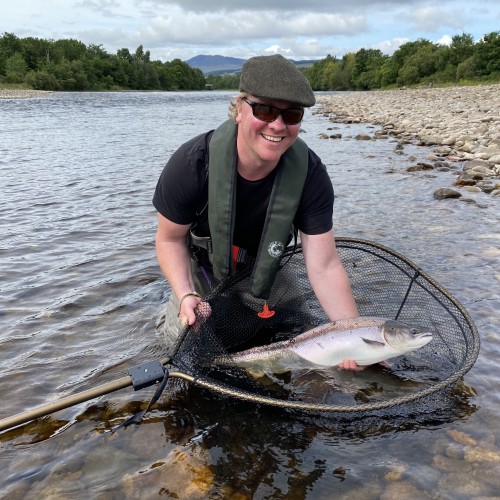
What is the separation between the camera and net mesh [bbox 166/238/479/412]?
137 inches

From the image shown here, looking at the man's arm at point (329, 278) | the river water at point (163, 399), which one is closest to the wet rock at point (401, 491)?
the river water at point (163, 399)

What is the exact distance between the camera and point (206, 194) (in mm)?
4059

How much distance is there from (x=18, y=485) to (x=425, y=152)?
14988 mm

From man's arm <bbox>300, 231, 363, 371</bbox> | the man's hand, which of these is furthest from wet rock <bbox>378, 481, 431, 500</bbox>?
the man's hand

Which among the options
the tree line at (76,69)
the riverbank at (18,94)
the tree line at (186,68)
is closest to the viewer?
the riverbank at (18,94)

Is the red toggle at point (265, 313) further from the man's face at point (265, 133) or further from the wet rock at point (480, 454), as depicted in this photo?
the wet rock at point (480, 454)

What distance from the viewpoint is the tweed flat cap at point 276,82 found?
3324mm

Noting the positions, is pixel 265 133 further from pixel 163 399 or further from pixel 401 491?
pixel 401 491

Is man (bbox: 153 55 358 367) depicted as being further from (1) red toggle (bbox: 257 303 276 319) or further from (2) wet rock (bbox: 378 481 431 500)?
(2) wet rock (bbox: 378 481 431 500)

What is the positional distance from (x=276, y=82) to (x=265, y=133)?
0.36 m

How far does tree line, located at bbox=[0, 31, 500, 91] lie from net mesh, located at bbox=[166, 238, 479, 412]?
219 ft

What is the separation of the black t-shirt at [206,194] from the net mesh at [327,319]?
432 mm

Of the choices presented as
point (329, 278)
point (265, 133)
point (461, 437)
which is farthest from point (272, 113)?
point (461, 437)

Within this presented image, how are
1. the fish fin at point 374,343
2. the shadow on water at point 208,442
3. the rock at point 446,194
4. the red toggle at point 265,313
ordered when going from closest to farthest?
the shadow on water at point 208,442 → the fish fin at point 374,343 → the red toggle at point 265,313 → the rock at point 446,194
